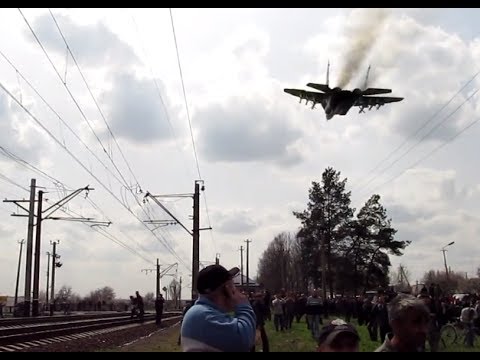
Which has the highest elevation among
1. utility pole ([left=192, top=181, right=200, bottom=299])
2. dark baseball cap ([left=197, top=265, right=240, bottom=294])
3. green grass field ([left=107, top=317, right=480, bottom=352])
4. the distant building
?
utility pole ([left=192, top=181, right=200, bottom=299])

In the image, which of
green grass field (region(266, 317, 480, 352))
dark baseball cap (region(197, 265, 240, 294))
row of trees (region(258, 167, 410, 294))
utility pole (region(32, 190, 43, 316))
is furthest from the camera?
row of trees (region(258, 167, 410, 294))

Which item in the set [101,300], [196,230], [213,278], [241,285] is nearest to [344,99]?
[241,285]

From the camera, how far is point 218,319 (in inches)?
140

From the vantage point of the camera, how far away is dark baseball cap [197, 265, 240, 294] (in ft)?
12.3

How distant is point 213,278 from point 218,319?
0.28m

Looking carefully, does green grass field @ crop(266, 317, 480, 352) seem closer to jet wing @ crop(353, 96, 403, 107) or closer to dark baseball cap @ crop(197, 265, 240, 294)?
dark baseball cap @ crop(197, 265, 240, 294)

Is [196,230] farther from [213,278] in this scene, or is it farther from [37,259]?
[213,278]

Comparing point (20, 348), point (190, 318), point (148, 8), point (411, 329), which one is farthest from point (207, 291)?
point (20, 348)

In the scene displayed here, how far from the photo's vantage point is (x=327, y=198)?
6731 centimetres

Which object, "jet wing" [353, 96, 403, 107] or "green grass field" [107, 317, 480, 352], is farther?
"jet wing" [353, 96, 403, 107]

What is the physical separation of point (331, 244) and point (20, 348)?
50.2m

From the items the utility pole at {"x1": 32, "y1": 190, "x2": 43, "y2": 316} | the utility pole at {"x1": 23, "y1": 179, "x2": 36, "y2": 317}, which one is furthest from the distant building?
the utility pole at {"x1": 23, "y1": 179, "x2": 36, "y2": 317}

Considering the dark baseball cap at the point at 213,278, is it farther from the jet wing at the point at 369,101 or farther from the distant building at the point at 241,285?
the jet wing at the point at 369,101
